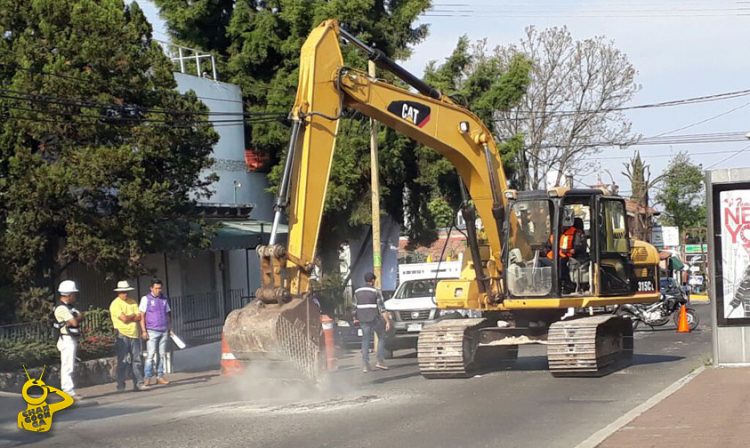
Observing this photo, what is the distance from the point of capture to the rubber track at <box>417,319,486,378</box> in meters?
17.6

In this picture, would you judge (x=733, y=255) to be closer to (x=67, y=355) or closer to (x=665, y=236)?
(x=67, y=355)

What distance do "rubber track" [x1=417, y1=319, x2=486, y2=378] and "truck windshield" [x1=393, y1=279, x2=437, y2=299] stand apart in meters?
6.25

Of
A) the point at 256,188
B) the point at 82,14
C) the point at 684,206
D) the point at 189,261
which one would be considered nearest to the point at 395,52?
the point at 256,188

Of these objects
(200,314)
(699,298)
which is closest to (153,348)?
(200,314)

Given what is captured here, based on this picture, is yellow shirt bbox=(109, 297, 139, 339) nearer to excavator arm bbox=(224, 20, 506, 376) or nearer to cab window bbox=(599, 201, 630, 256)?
excavator arm bbox=(224, 20, 506, 376)

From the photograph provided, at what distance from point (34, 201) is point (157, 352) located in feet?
13.6

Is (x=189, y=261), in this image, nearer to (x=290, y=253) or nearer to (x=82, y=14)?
(x=82, y=14)

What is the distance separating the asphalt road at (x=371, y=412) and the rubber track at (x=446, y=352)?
232 mm

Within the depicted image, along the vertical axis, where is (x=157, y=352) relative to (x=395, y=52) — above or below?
below

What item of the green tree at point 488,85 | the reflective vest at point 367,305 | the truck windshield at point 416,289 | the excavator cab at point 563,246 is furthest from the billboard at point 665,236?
the reflective vest at point 367,305

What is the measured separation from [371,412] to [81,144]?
37.4ft

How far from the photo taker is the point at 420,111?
17.5m

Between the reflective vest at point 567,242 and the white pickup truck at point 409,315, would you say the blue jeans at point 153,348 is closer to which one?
the white pickup truck at point 409,315

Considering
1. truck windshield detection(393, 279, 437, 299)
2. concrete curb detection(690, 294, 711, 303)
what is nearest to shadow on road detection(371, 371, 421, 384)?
truck windshield detection(393, 279, 437, 299)
